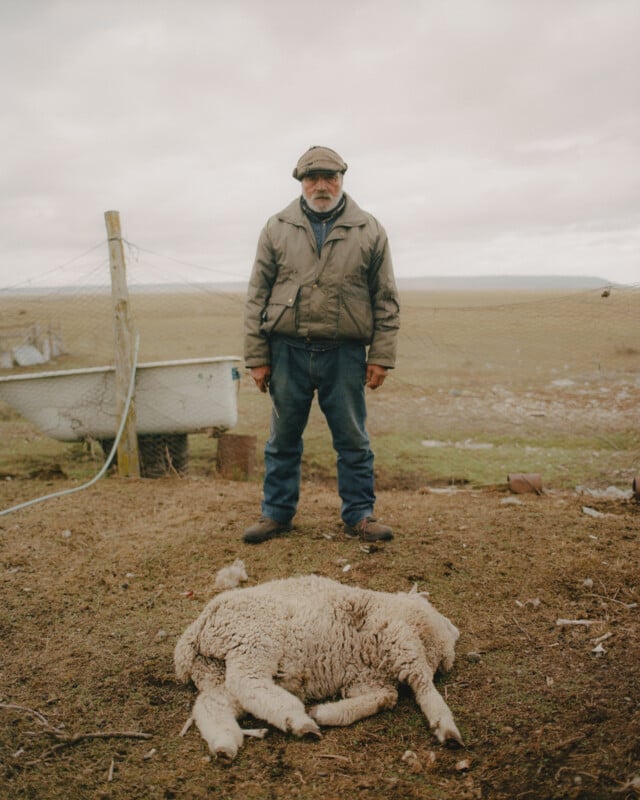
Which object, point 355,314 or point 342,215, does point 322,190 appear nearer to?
point 342,215

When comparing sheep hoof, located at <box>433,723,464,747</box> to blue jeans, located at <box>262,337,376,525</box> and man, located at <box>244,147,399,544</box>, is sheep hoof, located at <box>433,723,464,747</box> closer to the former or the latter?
man, located at <box>244,147,399,544</box>

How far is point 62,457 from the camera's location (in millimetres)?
7535

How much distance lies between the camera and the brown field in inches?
86.9

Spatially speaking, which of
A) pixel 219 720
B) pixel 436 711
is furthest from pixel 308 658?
pixel 436 711

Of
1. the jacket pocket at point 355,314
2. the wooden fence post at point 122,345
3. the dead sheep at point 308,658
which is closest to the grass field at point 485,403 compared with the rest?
the wooden fence post at point 122,345

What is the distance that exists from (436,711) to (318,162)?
3.21 m

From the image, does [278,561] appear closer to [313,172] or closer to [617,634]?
[617,634]

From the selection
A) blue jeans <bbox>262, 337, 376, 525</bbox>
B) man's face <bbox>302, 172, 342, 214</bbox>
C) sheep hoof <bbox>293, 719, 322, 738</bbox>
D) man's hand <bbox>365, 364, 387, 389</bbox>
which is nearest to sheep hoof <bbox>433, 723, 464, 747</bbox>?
sheep hoof <bbox>293, 719, 322, 738</bbox>

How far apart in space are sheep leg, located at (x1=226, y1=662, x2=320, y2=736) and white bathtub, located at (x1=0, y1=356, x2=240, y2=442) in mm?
4337

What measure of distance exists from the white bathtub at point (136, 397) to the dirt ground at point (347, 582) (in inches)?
46.5

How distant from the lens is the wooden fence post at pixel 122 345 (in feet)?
19.9

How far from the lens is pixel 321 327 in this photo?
4066 millimetres

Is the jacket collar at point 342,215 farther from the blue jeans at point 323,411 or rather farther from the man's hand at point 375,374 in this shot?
the man's hand at point 375,374

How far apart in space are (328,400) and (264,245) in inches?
46.1
